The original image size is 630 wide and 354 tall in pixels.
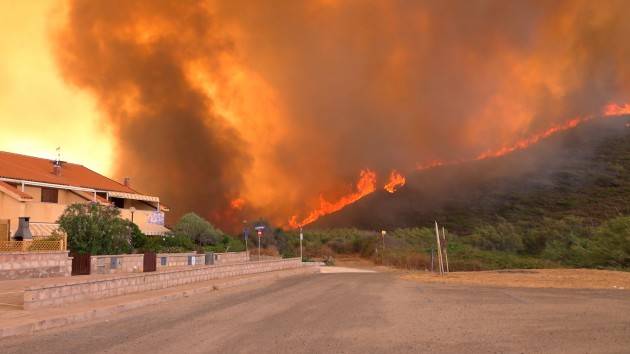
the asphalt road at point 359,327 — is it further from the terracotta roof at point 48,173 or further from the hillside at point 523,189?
the hillside at point 523,189

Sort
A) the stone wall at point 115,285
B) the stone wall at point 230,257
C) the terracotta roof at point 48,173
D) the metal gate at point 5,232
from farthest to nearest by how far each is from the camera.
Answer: the stone wall at point 230,257, the terracotta roof at point 48,173, the metal gate at point 5,232, the stone wall at point 115,285

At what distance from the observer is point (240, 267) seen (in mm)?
29375

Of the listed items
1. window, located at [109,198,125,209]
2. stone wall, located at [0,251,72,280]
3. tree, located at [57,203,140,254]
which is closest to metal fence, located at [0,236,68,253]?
stone wall, located at [0,251,72,280]

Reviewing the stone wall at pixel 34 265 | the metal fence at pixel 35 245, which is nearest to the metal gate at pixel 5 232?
the metal fence at pixel 35 245

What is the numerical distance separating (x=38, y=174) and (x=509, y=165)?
122 meters

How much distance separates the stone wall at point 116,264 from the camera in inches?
958

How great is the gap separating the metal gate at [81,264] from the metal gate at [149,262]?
123 inches

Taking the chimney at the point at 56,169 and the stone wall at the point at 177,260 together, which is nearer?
the stone wall at the point at 177,260

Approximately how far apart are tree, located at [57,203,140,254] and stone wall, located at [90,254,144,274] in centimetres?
215

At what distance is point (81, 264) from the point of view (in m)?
23.5

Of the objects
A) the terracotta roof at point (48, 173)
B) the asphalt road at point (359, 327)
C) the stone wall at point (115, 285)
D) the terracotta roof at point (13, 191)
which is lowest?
the asphalt road at point (359, 327)

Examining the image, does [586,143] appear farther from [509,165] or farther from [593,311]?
[593,311]

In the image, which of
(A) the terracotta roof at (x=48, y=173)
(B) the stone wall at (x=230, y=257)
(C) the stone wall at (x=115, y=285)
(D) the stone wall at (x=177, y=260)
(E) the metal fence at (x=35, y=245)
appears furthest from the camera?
(B) the stone wall at (x=230, y=257)

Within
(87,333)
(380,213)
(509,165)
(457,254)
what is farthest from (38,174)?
(509,165)
